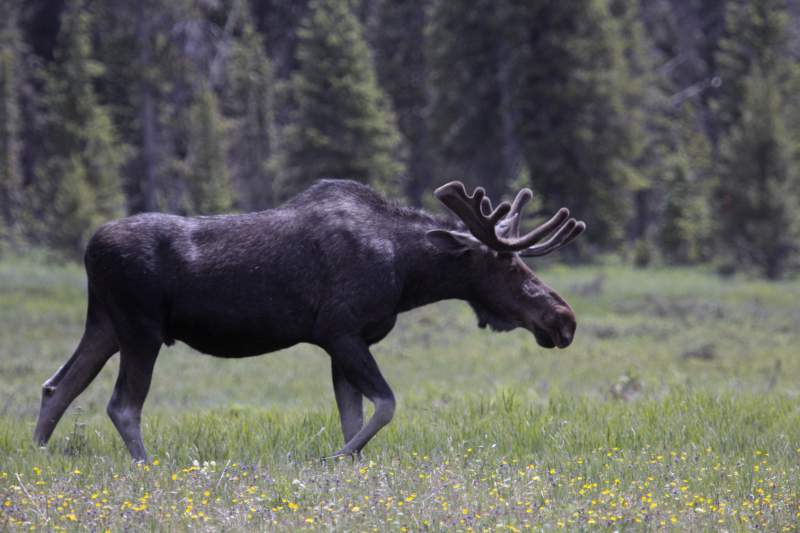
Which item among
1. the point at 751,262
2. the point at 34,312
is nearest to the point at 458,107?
the point at 751,262

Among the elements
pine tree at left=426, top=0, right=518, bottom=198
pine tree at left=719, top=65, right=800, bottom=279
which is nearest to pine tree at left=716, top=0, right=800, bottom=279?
pine tree at left=719, top=65, right=800, bottom=279

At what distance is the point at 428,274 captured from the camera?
8.20 meters

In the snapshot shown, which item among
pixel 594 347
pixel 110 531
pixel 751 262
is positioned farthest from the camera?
pixel 751 262

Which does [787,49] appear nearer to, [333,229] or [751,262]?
[751,262]

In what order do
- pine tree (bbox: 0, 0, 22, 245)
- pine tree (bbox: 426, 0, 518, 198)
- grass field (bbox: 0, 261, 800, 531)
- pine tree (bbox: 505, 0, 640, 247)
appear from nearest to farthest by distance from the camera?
1. grass field (bbox: 0, 261, 800, 531)
2. pine tree (bbox: 505, 0, 640, 247)
3. pine tree (bbox: 426, 0, 518, 198)
4. pine tree (bbox: 0, 0, 22, 245)

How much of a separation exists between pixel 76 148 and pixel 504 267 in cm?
3782

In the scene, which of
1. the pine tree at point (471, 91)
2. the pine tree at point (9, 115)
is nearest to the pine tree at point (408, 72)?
the pine tree at point (471, 91)

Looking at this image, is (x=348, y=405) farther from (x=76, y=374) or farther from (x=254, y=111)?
(x=254, y=111)

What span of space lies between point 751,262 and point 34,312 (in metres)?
22.3

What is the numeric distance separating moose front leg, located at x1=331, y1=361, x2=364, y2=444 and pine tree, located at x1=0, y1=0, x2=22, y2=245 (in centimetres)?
4155

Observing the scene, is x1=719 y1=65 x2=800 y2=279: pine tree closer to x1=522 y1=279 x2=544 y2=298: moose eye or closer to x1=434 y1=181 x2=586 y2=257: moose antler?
x1=434 y1=181 x2=586 y2=257: moose antler

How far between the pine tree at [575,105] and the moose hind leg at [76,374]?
35.0m

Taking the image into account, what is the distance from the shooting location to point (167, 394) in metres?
15.7

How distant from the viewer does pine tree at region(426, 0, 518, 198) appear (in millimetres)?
42469
